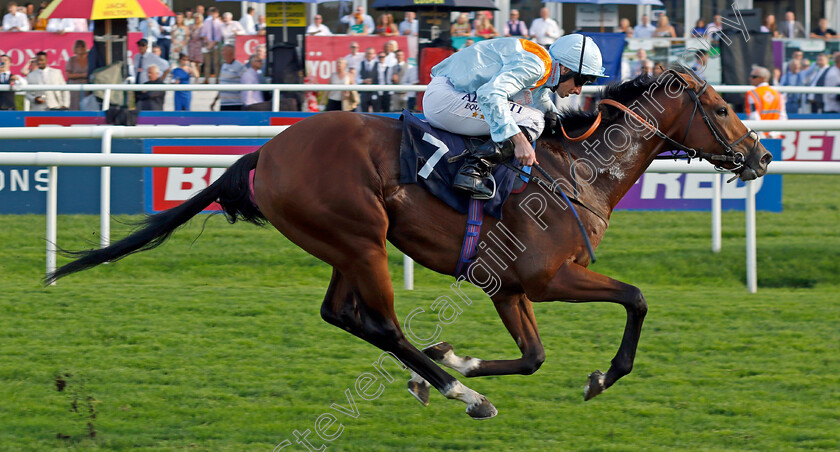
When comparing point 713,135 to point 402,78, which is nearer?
point 713,135

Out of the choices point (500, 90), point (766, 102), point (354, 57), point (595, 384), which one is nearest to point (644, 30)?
point (354, 57)

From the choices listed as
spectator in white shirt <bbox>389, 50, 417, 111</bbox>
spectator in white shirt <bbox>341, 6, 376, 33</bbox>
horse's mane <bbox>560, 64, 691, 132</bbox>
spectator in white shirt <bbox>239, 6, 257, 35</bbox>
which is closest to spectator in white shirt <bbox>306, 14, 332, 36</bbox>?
spectator in white shirt <bbox>341, 6, 376, 33</bbox>

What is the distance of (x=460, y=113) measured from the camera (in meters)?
3.72

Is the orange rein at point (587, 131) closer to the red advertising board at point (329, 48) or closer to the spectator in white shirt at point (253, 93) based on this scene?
the spectator in white shirt at point (253, 93)

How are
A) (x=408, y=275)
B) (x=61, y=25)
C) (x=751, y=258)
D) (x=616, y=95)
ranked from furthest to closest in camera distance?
(x=61, y=25)
(x=751, y=258)
(x=408, y=275)
(x=616, y=95)

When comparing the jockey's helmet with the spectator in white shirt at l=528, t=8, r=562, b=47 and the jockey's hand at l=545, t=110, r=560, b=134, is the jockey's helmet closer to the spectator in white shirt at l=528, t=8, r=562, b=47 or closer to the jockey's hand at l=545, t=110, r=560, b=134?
the jockey's hand at l=545, t=110, r=560, b=134

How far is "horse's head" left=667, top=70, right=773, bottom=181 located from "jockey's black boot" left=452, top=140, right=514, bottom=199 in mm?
785

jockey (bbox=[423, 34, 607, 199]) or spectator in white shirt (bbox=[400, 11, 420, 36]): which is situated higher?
spectator in white shirt (bbox=[400, 11, 420, 36])

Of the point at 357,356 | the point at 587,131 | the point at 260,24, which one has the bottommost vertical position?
the point at 357,356

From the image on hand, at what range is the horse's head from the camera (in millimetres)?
3959

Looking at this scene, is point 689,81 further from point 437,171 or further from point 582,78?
point 437,171

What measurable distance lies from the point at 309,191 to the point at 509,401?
3.69 feet

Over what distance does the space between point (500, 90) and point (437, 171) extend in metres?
0.36

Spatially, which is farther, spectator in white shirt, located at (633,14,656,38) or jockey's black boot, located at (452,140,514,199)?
spectator in white shirt, located at (633,14,656,38)
